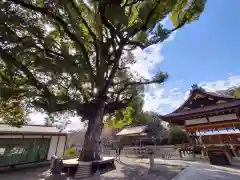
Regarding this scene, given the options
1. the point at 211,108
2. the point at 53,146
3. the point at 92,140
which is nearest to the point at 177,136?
the point at 211,108

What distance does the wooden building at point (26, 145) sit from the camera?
38.3 feet

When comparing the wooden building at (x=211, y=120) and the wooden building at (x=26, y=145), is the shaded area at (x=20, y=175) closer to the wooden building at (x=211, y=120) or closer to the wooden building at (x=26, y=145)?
the wooden building at (x=26, y=145)

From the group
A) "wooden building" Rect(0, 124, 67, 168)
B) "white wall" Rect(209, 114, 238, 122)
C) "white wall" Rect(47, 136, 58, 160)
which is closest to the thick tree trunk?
"wooden building" Rect(0, 124, 67, 168)

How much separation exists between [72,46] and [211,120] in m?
11.8

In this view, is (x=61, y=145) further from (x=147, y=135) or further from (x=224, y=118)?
(x=224, y=118)

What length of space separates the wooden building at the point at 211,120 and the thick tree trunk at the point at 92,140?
5.41m

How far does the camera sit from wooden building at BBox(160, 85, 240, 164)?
9.45 metres

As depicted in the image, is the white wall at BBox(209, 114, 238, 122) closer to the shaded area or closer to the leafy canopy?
the leafy canopy

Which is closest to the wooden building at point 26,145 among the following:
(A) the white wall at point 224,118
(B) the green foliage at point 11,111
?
(B) the green foliage at point 11,111

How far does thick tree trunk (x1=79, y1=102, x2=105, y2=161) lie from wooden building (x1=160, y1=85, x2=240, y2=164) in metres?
5.41

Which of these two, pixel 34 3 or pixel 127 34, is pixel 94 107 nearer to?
pixel 127 34

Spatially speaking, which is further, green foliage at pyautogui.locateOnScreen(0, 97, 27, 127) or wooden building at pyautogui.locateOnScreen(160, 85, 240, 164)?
green foliage at pyautogui.locateOnScreen(0, 97, 27, 127)

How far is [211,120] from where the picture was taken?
35.8 ft

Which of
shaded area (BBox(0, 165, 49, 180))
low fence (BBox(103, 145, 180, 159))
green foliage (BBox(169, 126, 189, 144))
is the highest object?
green foliage (BBox(169, 126, 189, 144))
